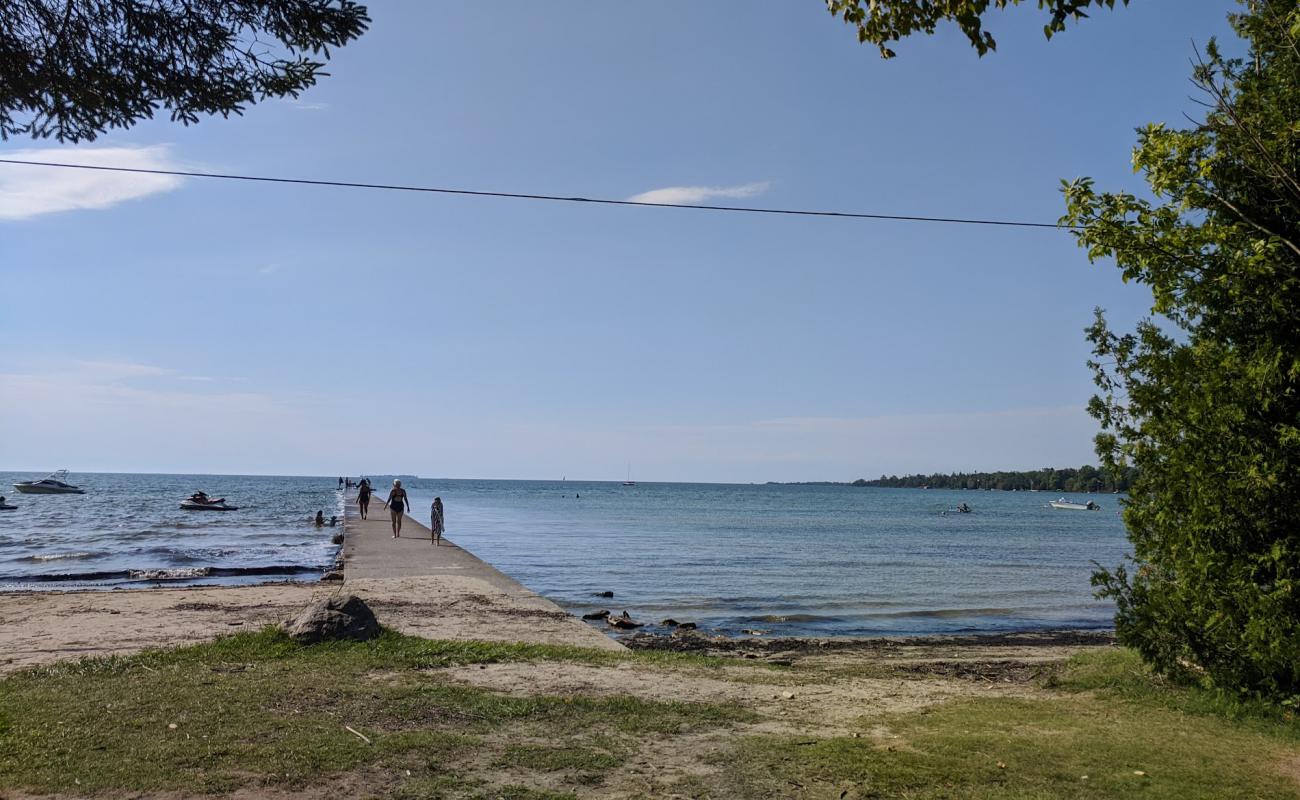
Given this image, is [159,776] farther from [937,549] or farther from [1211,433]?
[937,549]

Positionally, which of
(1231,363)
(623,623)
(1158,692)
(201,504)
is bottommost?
(201,504)

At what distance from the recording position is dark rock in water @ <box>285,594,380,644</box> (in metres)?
10.4

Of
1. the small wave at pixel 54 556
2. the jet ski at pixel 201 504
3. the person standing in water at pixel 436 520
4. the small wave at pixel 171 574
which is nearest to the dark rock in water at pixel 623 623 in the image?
the person standing in water at pixel 436 520

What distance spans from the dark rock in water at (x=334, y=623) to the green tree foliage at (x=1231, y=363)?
8.02 meters

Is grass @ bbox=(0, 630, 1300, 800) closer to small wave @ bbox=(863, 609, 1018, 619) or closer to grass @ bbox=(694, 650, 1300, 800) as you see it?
grass @ bbox=(694, 650, 1300, 800)

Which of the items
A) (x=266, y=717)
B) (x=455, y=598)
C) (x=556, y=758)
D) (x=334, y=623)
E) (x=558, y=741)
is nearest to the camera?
(x=556, y=758)

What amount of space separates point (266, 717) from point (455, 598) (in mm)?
8630

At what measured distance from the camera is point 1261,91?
7.79m

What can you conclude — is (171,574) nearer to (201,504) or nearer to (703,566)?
(703,566)

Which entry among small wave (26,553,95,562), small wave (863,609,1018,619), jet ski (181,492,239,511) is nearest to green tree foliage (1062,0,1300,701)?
small wave (863,609,1018,619)

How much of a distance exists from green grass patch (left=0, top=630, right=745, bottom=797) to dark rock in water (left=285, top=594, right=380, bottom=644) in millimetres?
201

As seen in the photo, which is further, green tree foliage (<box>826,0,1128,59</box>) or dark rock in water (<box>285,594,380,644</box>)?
dark rock in water (<box>285,594,380,644</box>)

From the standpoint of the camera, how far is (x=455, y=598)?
15758 mm

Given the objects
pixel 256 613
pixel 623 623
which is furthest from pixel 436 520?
pixel 256 613
